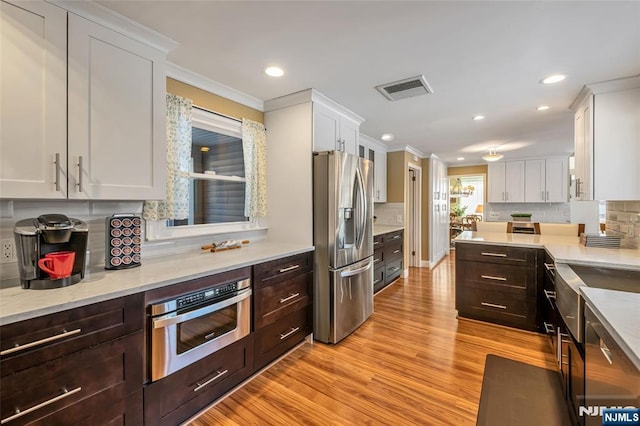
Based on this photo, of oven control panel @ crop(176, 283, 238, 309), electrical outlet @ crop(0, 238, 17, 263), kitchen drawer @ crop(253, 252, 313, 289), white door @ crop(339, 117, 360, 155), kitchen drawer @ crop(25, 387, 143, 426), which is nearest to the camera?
kitchen drawer @ crop(25, 387, 143, 426)

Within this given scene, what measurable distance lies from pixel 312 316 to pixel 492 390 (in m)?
1.51

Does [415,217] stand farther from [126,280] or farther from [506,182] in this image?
[126,280]

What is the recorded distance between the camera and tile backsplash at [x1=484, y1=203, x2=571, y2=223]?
253 inches

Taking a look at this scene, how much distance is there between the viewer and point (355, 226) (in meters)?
2.90

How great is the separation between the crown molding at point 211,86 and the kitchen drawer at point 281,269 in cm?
161

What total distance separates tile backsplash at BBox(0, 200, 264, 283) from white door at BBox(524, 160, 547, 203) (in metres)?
6.96

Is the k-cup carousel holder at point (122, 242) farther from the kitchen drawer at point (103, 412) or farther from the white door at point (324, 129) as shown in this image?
the white door at point (324, 129)

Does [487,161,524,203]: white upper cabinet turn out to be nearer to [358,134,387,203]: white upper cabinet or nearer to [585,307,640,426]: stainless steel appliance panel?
[358,134,387,203]: white upper cabinet

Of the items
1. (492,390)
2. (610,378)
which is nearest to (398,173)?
(492,390)

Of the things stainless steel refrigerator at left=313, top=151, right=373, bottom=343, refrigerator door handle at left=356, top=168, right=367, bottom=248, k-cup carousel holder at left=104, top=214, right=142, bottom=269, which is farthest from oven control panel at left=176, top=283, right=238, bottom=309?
refrigerator door handle at left=356, top=168, right=367, bottom=248

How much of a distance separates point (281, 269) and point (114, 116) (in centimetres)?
153

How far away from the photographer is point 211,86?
→ 252 centimetres

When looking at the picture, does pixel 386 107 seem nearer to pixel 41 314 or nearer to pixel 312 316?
pixel 312 316

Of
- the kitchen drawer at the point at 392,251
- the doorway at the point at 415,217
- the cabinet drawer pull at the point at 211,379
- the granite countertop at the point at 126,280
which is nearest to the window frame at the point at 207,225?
the granite countertop at the point at 126,280
